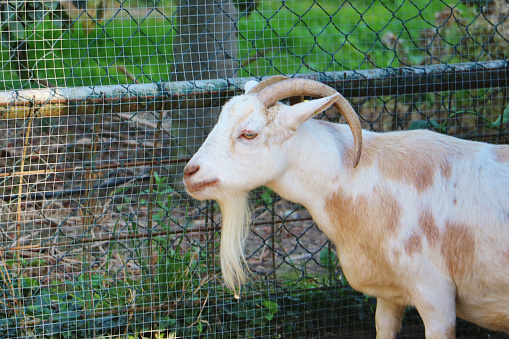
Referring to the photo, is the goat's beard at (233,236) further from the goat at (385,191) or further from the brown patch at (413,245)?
the brown patch at (413,245)

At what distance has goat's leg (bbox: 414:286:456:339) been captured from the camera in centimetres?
329

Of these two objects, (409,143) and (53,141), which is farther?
(53,141)

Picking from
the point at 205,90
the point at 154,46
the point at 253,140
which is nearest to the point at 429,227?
the point at 253,140

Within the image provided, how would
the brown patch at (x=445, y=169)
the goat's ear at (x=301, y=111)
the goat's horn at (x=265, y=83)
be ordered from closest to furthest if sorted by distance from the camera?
1. the goat's ear at (x=301, y=111)
2. the brown patch at (x=445, y=169)
3. the goat's horn at (x=265, y=83)

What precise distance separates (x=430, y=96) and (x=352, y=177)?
12.4ft

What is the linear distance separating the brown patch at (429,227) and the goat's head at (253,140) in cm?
51

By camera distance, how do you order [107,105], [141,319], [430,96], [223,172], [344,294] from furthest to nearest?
[430,96], [344,294], [141,319], [107,105], [223,172]

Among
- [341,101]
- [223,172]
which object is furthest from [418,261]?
[223,172]

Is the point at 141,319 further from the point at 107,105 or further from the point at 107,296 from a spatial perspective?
the point at 107,105

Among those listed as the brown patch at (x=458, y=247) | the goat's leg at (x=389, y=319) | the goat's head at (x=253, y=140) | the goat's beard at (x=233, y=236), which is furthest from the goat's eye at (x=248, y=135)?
the goat's leg at (x=389, y=319)

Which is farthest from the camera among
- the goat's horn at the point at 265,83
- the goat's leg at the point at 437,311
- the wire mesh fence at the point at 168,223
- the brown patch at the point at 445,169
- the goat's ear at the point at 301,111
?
the wire mesh fence at the point at 168,223

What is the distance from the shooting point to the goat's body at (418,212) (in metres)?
3.31

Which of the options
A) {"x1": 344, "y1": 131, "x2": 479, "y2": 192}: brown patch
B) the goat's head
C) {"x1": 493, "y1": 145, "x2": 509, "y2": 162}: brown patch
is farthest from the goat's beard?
{"x1": 493, "y1": 145, "x2": 509, "y2": 162}: brown patch

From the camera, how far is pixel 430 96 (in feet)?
22.3
